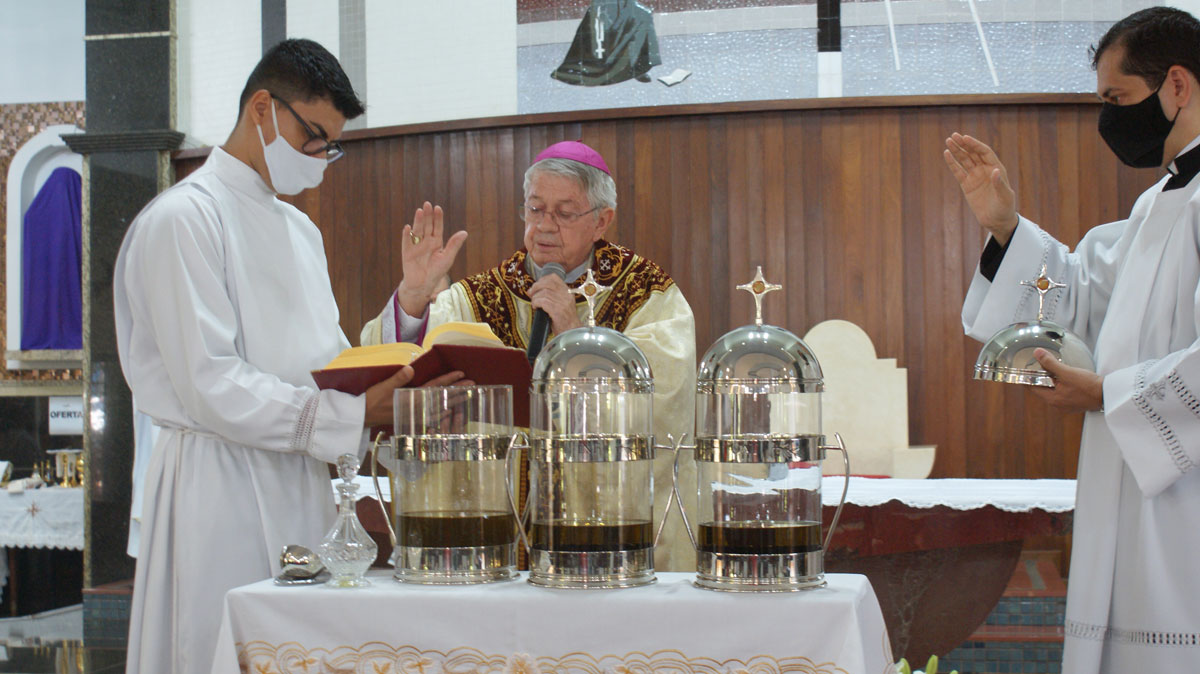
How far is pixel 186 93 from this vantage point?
729cm

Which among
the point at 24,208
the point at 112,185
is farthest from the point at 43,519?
the point at 24,208

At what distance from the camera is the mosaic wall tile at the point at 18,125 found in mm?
8477

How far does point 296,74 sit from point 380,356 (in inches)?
39.6

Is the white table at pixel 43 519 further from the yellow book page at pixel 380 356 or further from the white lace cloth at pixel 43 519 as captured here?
the yellow book page at pixel 380 356

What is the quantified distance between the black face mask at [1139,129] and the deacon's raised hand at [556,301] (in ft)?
5.13

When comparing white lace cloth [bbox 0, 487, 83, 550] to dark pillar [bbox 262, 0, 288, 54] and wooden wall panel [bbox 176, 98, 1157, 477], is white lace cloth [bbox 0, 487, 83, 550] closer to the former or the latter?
wooden wall panel [bbox 176, 98, 1157, 477]

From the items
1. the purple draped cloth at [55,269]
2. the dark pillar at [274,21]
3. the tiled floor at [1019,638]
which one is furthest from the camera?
the purple draped cloth at [55,269]

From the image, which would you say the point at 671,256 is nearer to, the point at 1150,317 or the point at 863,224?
the point at 863,224

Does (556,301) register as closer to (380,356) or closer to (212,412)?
(380,356)

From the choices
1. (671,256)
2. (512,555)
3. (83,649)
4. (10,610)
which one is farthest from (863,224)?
(10,610)

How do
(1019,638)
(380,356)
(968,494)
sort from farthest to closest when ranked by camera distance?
(1019,638)
(968,494)
(380,356)

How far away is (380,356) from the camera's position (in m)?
2.50

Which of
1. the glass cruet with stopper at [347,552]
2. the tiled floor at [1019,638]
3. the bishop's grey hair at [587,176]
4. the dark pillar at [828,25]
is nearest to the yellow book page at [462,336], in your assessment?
the glass cruet with stopper at [347,552]

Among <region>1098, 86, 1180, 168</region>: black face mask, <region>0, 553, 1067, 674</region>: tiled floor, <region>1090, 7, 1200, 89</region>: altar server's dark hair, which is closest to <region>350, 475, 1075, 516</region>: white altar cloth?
<region>0, 553, 1067, 674</region>: tiled floor
